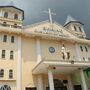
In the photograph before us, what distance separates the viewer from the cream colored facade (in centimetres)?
1745

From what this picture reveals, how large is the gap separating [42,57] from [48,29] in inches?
191

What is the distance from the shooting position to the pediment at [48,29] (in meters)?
22.1

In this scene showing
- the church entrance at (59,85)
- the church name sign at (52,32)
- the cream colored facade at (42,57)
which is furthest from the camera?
the church name sign at (52,32)

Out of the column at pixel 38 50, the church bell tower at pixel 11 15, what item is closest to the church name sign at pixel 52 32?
the column at pixel 38 50

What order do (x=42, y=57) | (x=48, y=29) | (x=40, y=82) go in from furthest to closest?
(x=48, y=29) < (x=42, y=57) < (x=40, y=82)

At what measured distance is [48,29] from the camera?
23.3 m

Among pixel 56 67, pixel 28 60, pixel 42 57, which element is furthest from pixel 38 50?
pixel 56 67

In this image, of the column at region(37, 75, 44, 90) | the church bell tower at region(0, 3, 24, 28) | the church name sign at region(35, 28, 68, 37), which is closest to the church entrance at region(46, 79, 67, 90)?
the column at region(37, 75, 44, 90)

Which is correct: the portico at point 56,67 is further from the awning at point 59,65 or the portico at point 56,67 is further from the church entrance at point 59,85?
the church entrance at point 59,85

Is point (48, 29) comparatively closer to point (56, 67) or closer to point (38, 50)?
point (38, 50)

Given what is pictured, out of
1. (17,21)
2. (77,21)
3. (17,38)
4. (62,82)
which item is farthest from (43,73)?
(77,21)

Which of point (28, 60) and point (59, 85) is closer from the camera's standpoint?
point (28, 60)

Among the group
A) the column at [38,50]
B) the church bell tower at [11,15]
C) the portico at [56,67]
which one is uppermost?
the church bell tower at [11,15]

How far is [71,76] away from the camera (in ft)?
69.5
